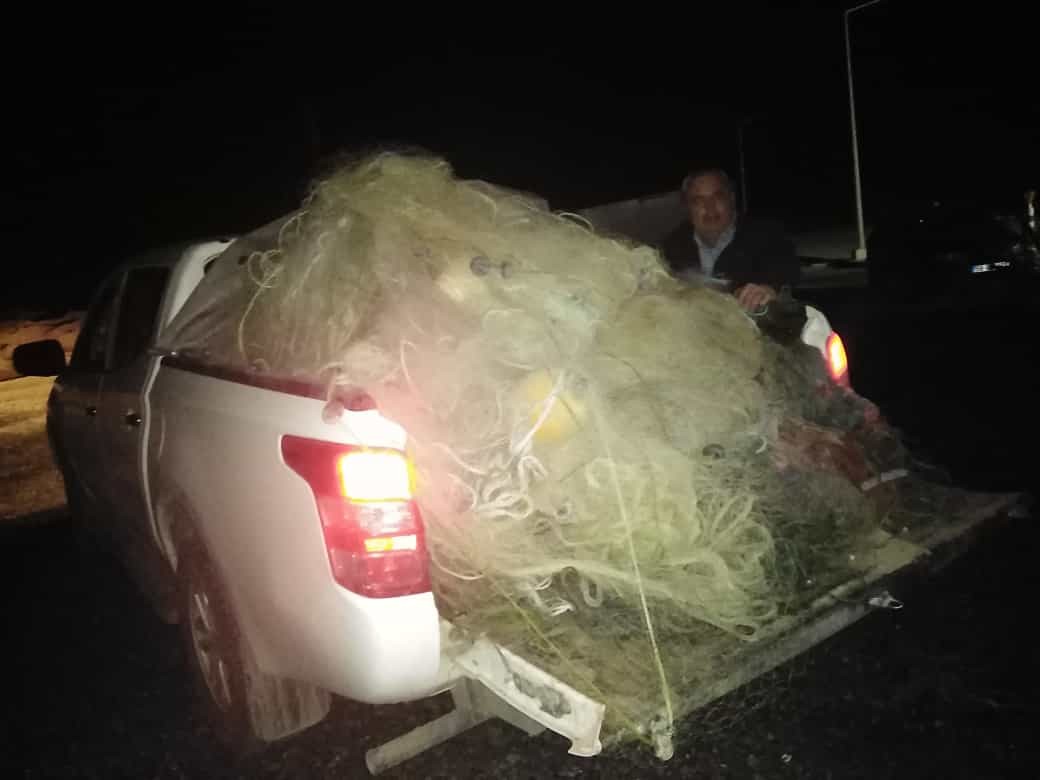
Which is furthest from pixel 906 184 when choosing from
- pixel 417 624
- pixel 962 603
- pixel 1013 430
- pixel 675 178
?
pixel 417 624

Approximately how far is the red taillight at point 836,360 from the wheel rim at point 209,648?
2526 millimetres

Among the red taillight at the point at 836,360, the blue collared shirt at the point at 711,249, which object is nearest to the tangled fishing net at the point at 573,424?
the red taillight at the point at 836,360

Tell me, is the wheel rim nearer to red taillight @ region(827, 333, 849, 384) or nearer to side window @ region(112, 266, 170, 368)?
side window @ region(112, 266, 170, 368)

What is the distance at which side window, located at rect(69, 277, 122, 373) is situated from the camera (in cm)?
491

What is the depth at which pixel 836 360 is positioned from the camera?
404 centimetres

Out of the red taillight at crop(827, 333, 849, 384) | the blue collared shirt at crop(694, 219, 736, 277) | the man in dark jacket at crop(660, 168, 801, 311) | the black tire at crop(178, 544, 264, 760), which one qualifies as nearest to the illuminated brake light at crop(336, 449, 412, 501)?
the black tire at crop(178, 544, 264, 760)

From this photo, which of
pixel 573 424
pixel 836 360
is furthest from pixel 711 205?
pixel 573 424

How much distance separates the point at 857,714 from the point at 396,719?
1718mm

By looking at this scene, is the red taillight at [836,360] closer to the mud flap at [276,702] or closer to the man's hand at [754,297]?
the man's hand at [754,297]

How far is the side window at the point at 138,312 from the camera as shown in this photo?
14.5 feet

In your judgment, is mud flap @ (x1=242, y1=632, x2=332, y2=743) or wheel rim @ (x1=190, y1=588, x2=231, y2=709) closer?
mud flap @ (x1=242, y1=632, x2=332, y2=743)

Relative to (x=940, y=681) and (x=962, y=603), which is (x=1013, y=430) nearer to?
(x=962, y=603)

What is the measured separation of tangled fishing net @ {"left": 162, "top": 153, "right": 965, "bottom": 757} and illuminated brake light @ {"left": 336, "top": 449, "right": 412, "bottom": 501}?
150 mm

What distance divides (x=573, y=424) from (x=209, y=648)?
1.72 meters
